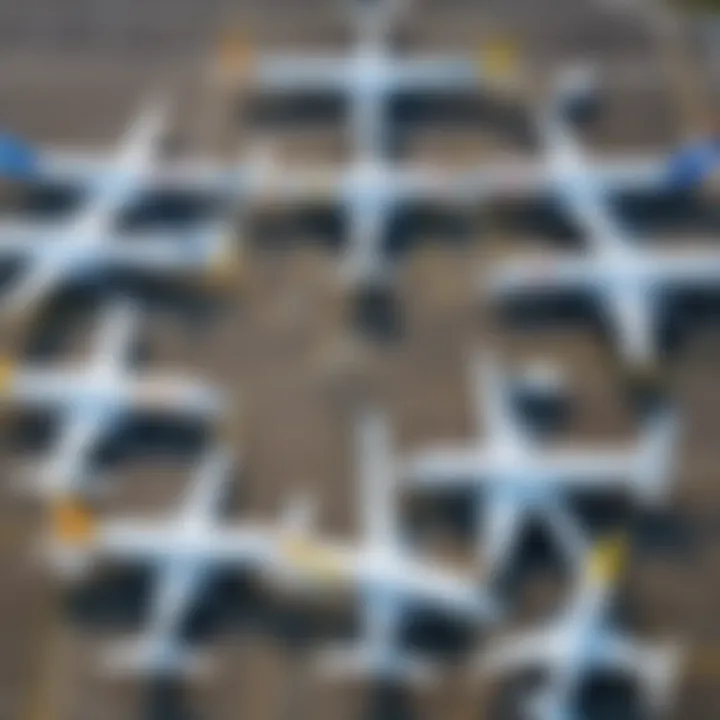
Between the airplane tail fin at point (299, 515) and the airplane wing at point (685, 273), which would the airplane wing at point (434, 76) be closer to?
the airplane wing at point (685, 273)

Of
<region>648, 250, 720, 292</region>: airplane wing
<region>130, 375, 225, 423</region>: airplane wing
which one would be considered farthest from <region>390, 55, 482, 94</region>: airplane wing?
<region>130, 375, 225, 423</region>: airplane wing

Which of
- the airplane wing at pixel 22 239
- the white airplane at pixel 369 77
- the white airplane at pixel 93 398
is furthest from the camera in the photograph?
the white airplane at pixel 369 77

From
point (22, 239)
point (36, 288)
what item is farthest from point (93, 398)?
point (22, 239)

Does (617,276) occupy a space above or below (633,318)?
above

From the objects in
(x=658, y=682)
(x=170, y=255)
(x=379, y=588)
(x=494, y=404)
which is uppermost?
(x=170, y=255)

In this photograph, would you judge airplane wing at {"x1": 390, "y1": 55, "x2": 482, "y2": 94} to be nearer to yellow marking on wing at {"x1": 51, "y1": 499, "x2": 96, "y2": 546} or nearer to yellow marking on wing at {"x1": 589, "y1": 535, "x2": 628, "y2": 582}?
yellow marking on wing at {"x1": 589, "y1": 535, "x2": 628, "y2": 582}

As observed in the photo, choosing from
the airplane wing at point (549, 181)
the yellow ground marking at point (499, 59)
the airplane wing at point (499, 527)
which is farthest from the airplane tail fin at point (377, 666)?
the yellow ground marking at point (499, 59)

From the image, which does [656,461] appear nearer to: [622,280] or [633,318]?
[633,318]
